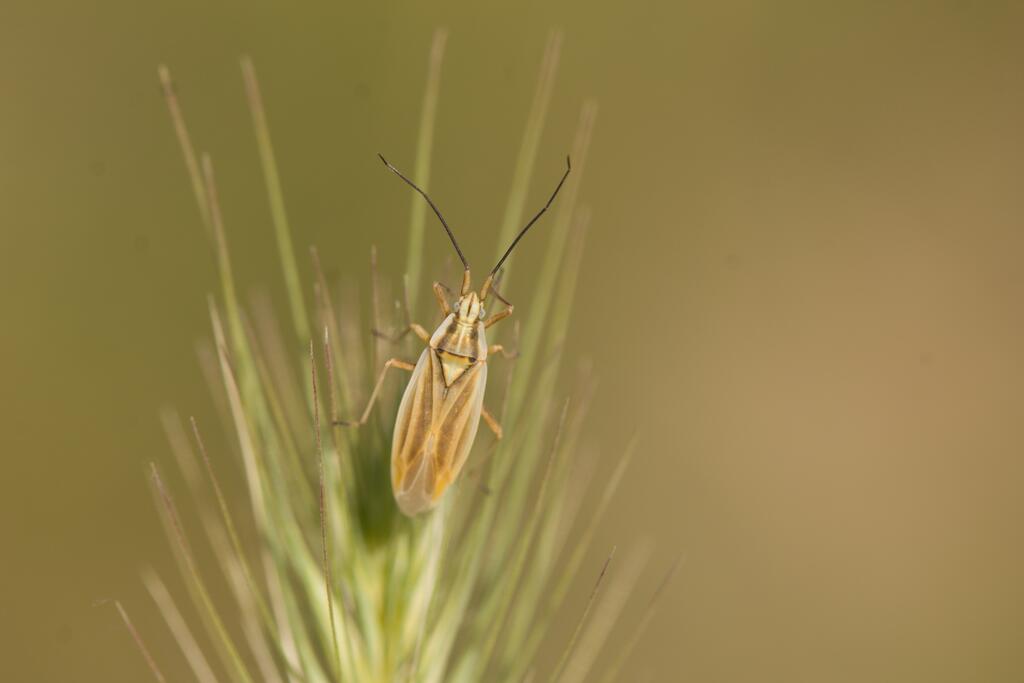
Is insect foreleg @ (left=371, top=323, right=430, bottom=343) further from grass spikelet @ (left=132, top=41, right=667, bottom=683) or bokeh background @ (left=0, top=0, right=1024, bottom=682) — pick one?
bokeh background @ (left=0, top=0, right=1024, bottom=682)

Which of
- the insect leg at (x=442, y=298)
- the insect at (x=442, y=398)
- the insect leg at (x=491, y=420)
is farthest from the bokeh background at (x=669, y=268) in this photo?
the insect leg at (x=491, y=420)

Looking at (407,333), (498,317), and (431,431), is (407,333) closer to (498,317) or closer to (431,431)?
(431,431)

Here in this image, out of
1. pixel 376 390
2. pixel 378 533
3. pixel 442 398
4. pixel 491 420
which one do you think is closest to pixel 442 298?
pixel 442 398

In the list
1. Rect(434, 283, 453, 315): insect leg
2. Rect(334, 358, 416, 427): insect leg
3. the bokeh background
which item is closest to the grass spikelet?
Rect(334, 358, 416, 427): insect leg

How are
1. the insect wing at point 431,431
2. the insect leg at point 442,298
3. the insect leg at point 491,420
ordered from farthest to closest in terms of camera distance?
1. the insect leg at point 442,298
2. the insect leg at point 491,420
3. the insect wing at point 431,431

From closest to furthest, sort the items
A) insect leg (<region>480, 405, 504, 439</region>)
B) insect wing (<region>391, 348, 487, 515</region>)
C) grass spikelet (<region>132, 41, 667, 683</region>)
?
grass spikelet (<region>132, 41, 667, 683</region>)
insect wing (<region>391, 348, 487, 515</region>)
insect leg (<region>480, 405, 504, 439</region>)

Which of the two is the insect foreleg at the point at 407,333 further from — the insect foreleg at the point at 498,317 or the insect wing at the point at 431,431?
the insect foreleg at the point at 498,317
